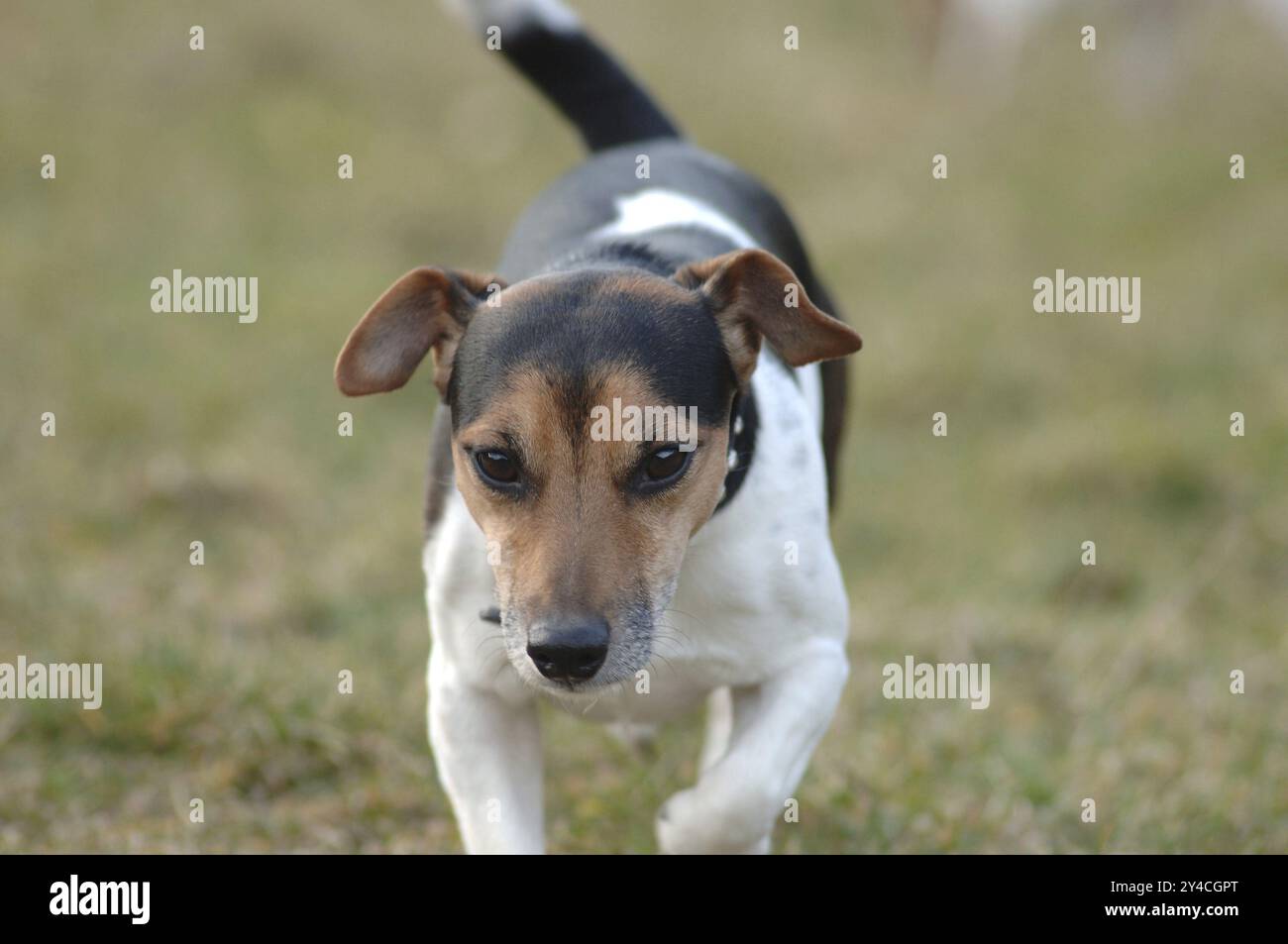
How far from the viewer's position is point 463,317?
362 cm

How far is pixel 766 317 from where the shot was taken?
357cm

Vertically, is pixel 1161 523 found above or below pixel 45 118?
below

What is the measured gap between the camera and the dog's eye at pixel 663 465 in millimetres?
3293

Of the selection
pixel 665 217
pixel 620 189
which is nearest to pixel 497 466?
pixel 665 217

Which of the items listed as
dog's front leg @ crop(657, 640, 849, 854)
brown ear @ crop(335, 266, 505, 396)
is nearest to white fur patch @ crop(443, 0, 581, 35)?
brown ear @ crop(335, 266, 505, 396)

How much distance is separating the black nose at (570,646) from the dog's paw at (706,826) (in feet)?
2.15

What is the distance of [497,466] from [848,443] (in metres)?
5.42

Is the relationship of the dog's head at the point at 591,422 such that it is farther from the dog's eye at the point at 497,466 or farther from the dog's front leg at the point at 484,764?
the dog's front leg at the point at 484,764

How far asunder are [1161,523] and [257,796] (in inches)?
181

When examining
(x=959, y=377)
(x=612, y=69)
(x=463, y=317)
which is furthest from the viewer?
(x=959, y=377)

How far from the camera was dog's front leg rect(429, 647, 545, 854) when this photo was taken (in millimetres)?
3744

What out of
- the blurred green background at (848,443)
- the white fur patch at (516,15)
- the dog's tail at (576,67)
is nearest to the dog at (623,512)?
the blurred green background at (848,443)

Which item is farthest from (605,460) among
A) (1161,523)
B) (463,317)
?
(1161,523)

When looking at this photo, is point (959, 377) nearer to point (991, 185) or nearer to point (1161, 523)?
point (1161, 523)
